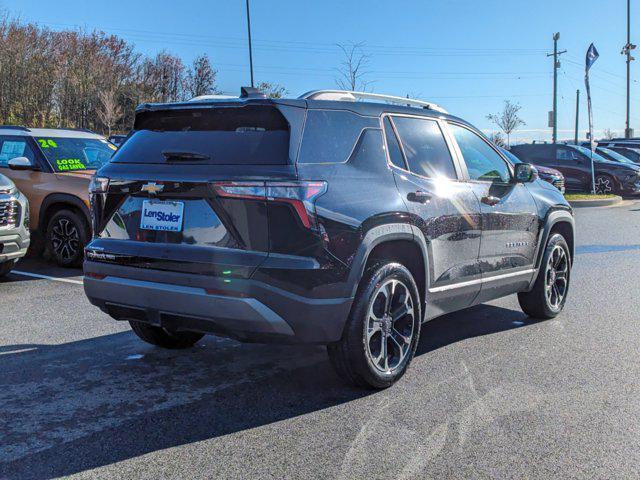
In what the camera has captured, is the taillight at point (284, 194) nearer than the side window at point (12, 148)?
Yes

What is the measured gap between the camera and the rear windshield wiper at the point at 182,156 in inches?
156

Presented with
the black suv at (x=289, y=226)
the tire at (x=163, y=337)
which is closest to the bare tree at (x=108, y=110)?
the tire at (x=163, y=337)

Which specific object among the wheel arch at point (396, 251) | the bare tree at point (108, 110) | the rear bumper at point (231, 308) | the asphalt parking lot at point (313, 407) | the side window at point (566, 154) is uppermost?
the bare tree at point (108, 110)

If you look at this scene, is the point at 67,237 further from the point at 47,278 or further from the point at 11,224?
the point at 11,224

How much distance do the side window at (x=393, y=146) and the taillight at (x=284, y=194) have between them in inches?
37.1

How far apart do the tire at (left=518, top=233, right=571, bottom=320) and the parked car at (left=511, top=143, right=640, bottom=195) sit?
655 inches

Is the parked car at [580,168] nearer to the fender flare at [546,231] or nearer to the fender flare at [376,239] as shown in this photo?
the fender flare at [546,231]

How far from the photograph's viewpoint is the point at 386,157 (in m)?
4.38

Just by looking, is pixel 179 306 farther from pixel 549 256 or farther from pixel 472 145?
pixel 549 256

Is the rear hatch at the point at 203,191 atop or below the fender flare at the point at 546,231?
atop

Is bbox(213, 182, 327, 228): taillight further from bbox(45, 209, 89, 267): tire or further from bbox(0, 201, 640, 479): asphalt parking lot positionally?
bbox(45, 209, 89, 267): tire

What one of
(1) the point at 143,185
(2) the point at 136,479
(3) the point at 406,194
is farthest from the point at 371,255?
(2) the point at 136,479

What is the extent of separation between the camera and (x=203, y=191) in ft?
12.5

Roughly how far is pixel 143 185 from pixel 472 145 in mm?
2715
